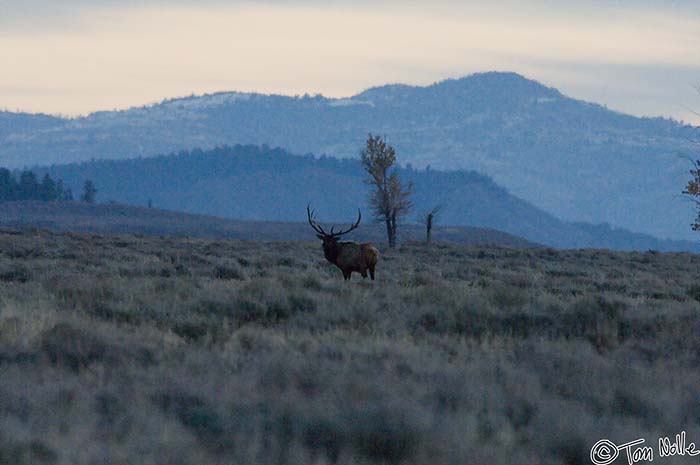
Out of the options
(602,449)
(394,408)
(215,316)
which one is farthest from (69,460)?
(215,316)

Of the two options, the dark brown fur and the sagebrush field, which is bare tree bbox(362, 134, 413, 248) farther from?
the sagebrush field

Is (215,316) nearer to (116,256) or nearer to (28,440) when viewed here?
(28,440)

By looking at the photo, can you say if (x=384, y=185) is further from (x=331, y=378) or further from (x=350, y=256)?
(x=331, y=378)

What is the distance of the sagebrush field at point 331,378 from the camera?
23.4ft

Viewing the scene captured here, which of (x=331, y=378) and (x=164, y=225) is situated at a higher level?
(x=331, y=378)

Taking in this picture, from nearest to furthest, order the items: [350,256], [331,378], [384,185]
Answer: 1. [331,378]
2. [350,256]
3. [384,185]

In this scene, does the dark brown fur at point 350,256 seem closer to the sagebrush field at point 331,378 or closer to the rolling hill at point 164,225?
the sagebrush field at point 331,378

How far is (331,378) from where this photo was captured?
8820 millimetres

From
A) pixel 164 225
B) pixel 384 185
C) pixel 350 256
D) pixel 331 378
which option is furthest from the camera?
pixel 164 225

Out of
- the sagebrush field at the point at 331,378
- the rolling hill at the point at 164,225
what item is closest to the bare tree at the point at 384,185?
the sagebrush field at the point at 331,378

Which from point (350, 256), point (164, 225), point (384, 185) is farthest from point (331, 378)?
point (164, 225)

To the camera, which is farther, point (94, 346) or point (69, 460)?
point (94, 346)

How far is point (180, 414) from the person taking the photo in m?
7.87

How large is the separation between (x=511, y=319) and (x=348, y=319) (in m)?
2.16
